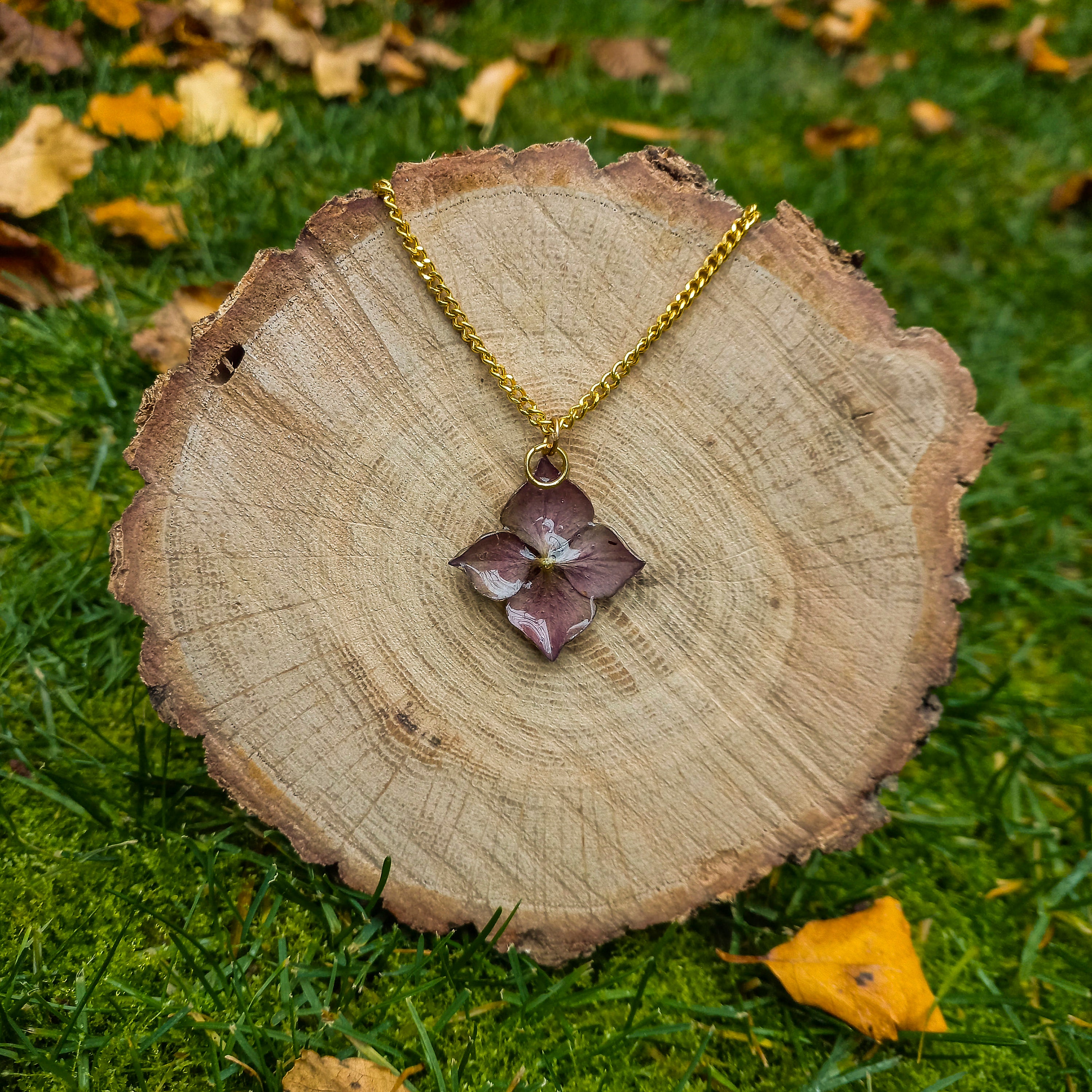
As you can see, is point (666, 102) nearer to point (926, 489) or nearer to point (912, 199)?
point (912, 199)

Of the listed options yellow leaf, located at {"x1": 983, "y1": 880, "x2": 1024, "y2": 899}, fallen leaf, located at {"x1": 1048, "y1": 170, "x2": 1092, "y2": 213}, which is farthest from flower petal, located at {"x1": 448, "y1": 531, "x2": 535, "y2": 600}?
fallen leaf, located at {"x1": 1048, "y1": 170, "x2": 1092, "y2": 213}

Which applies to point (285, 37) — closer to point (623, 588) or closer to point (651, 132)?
point (651, 132)

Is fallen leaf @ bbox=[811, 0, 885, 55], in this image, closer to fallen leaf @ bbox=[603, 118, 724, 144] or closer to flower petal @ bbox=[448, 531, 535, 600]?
fallen leaf @ bbox=[603, 118, 724, 144]

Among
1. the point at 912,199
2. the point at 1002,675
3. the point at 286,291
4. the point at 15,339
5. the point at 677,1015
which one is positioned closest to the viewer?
the point at 286,291

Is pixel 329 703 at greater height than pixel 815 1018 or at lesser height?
greater

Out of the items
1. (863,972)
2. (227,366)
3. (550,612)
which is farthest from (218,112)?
(863,972)

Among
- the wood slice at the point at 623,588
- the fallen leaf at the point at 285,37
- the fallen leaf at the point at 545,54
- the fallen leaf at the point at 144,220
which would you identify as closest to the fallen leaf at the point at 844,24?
the fallen leaf at the point at 545,54


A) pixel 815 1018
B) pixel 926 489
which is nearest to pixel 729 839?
pixel 815 1018
